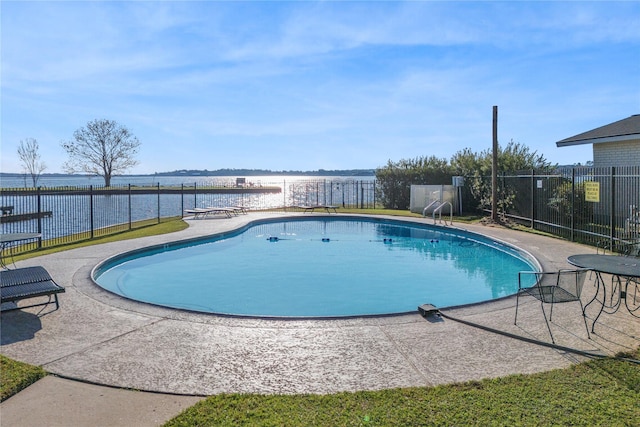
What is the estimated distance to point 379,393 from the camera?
129 inches

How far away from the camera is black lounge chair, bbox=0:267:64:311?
205 inches

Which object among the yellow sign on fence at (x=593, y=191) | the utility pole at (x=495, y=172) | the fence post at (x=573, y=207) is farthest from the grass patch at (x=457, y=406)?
the utility pole at (x=495, y=172)

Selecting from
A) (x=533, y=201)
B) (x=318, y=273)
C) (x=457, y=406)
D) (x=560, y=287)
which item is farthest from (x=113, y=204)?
(x=457, y=406)

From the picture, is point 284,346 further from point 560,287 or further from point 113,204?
point 113,204

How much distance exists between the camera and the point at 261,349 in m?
4.30

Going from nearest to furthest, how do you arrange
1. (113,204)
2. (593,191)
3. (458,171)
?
(593,191)
(458,171)
(113,204)

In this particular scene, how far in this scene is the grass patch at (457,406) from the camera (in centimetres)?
287

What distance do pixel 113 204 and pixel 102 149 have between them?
40.8ft

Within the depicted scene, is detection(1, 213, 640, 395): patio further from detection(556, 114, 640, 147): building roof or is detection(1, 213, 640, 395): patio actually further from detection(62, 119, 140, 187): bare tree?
detection(62, 119, 140, 187): bare tree

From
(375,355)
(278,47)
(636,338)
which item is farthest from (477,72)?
(375,355)

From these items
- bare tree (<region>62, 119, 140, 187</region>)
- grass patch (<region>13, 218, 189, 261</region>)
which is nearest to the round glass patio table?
grass patch (<region>13, 218, 189, 261</region>)

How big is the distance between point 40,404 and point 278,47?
11.7 meters

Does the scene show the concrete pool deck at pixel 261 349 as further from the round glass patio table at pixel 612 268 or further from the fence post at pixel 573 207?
the fence post at pixel 573 207

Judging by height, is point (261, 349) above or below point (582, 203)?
below
